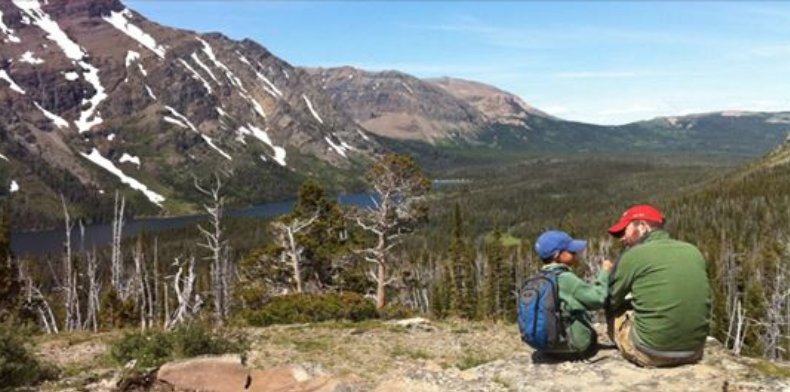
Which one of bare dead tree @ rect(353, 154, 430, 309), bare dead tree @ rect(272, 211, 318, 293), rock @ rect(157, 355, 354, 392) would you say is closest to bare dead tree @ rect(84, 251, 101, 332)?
bare dead tree @ rect(272, 211, 318, 293)

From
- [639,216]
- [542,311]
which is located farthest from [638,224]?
[542,311]

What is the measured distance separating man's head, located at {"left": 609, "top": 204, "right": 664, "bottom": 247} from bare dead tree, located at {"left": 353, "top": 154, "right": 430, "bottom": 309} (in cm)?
3054

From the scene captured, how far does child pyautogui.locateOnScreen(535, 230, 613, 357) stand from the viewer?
9.98 meters

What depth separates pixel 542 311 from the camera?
33.2 feet

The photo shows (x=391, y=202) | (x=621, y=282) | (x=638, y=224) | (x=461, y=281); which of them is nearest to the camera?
(x=621, y=282)

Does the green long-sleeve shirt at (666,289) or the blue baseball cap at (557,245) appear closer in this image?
the green long-sleeve shirt at (666,289)

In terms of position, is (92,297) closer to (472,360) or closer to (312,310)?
(312,310)

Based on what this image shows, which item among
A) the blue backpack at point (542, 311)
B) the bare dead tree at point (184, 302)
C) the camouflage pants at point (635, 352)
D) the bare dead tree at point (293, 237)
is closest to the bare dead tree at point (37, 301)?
the bare dead tree at point (293, 237)

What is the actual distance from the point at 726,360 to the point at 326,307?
64.6ft

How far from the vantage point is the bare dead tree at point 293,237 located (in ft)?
137

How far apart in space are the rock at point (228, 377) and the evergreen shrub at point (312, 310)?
13.5 meters

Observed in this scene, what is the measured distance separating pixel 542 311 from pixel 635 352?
1451 mm

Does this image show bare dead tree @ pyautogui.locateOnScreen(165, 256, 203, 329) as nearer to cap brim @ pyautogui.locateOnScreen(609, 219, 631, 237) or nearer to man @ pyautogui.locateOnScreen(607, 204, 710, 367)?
cap brim @ pyautogui.locateOnScreen(609, 219, 631, 237)

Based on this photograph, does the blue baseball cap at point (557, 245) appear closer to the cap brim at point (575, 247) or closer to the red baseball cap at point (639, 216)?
the cap brim at point (575, 247)
